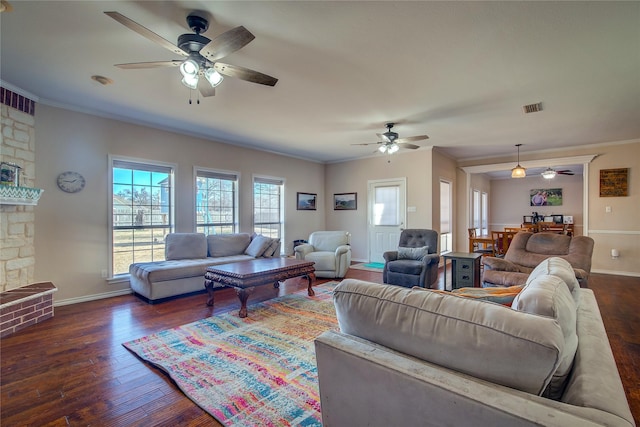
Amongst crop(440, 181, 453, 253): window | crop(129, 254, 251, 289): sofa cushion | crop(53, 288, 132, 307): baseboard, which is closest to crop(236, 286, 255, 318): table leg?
crop(129, 254, 251, 289): sofa cushion

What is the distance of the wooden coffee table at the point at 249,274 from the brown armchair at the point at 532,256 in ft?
7.63

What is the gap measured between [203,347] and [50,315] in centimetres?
216

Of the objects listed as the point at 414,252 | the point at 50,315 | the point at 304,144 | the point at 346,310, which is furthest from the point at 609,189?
the point at 50,315

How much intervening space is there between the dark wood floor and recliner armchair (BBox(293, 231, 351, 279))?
1.80 meters

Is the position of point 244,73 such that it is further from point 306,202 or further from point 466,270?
point 306,202

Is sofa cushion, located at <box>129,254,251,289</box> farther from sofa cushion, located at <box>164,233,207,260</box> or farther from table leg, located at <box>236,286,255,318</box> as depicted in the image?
table leg, located at <box>236,286,255,318</box>

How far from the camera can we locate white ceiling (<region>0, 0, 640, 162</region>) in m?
2.07

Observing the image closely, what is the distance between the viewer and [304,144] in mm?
6016

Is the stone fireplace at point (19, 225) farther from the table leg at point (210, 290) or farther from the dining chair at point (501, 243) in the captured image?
the dining chair at point (501, 243)

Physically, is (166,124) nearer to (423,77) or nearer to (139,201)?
(139,201)

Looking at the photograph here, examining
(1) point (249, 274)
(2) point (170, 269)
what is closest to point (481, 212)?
(1) point (249, 274)

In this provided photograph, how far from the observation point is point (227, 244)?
5148 mm

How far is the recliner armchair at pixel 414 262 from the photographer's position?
4324mm

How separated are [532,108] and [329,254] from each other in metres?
3.66
